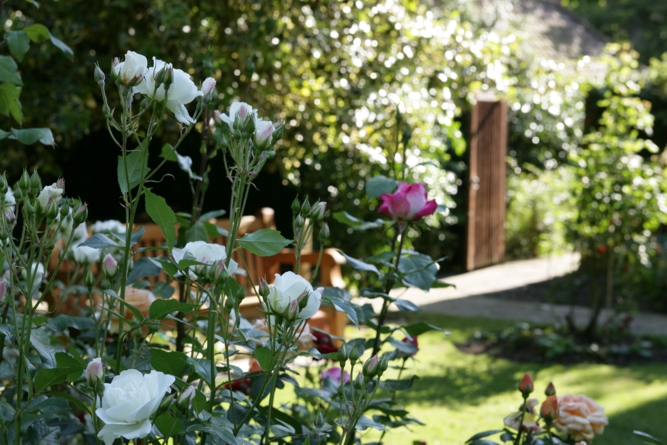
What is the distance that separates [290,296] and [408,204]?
55 cm

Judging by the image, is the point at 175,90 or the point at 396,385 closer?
the point at 175,90

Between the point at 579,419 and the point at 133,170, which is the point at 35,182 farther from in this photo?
the point at 579,419

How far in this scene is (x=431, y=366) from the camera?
16.4 ft

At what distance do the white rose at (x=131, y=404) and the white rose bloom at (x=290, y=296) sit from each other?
156mm

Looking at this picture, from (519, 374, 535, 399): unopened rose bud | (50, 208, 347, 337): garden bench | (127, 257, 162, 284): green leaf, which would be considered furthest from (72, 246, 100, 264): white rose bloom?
(50, 208, 347, 337): garden bench

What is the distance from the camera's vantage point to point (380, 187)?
1489 millimetres

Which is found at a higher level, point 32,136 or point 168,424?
point 32,136

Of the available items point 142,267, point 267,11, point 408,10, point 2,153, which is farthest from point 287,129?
point 142,267

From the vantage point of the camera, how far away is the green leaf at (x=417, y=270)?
1402 millimetres

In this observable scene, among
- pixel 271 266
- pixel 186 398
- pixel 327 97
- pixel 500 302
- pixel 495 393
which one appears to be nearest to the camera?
pixel 186 398

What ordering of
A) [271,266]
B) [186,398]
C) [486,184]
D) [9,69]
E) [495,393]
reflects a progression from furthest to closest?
[486,184] → [271,266] → [495,393] → [9,69] → [186,398]

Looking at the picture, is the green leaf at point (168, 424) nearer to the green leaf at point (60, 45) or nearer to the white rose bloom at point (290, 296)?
the white rose bloom at point (290, 296)

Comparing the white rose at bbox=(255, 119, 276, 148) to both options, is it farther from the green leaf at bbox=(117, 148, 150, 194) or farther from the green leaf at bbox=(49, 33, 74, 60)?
the green leaf at bbox=(49, 33, 74, 60)

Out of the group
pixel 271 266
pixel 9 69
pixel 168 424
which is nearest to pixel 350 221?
pixel 168 424
